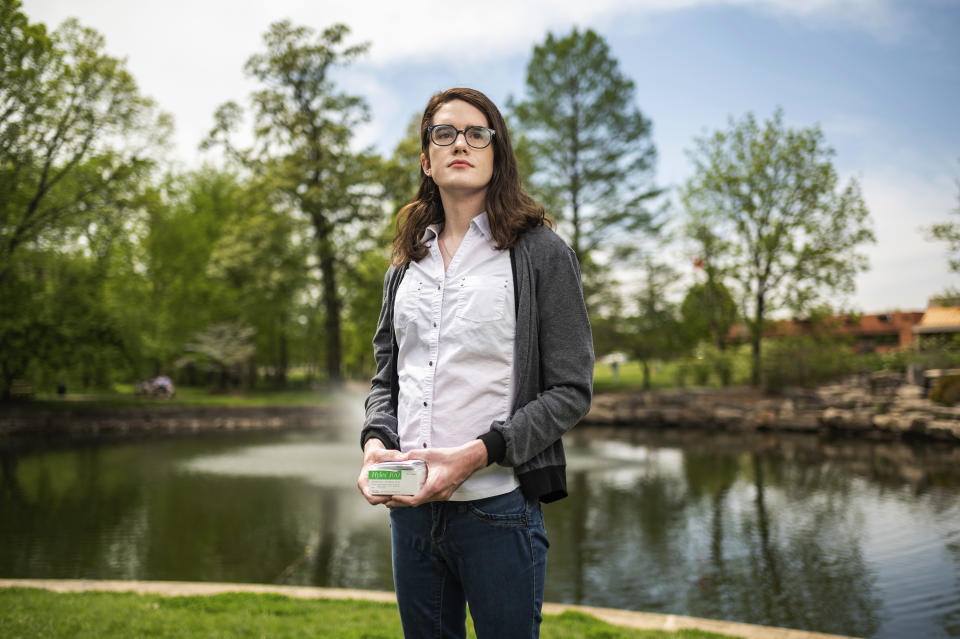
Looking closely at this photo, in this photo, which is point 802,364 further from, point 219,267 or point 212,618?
point 212,618

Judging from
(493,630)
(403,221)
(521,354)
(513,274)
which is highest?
(403,221)

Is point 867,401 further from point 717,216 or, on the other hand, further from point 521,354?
point 521,354

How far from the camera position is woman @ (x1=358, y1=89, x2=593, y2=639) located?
1.50 meters

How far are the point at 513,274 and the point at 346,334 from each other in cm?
5147

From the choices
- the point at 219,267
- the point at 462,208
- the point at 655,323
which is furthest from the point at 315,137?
the point at 462,208

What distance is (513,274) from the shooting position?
5.39 ft

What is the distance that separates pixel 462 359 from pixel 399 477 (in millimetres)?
316

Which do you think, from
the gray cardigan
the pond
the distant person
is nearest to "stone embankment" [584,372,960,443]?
the pond

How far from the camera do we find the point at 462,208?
176cm

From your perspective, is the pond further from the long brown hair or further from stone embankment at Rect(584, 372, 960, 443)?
the long brown hair

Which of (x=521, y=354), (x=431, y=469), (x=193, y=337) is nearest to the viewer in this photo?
(x=431, y=469)

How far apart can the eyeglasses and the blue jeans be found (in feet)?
2.84

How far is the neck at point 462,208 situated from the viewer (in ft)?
5.75

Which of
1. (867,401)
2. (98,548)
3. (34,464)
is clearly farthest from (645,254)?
(98,548)
